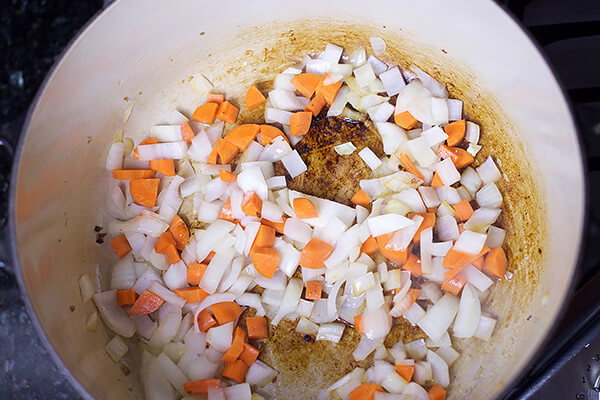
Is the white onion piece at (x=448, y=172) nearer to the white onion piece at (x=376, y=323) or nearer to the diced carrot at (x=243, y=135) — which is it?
the white onion piece at (x=376, y=323)

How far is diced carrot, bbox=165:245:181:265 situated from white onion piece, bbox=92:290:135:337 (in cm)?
19

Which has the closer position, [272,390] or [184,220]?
[272,390]

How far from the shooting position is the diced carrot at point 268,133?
150 cm

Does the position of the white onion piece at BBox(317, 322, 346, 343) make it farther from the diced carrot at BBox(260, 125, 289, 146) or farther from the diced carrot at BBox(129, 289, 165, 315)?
the diced carrot at BBox(260, 125, 289, 146)

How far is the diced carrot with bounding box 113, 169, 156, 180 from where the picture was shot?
1.46 meters

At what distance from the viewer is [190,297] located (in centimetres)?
140

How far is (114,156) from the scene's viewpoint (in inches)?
58.1

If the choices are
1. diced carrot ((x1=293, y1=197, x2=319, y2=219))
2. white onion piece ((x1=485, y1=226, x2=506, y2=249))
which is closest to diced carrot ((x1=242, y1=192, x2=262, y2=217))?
diced carrot ((x1=293, y1=197, x2=319, y2=219))

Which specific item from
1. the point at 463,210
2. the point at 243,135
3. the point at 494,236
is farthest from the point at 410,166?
the point at 243,135

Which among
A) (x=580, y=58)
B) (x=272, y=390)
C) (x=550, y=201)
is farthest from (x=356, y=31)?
(x=272, y=390)

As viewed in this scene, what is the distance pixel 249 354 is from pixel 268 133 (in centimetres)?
67

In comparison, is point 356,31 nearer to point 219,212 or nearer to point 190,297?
point 219,212

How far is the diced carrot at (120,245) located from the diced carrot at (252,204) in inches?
15.1

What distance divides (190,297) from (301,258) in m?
0.35
